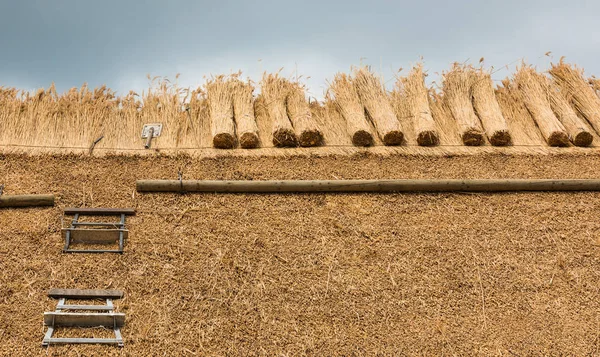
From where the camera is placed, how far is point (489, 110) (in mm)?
5984

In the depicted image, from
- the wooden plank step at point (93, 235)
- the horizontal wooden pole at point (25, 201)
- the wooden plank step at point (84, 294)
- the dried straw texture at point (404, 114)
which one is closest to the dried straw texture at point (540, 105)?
the dried straw texture at point (404, 114)

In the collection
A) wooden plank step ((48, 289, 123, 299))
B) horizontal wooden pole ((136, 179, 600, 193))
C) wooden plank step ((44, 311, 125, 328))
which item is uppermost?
horizontal wooden pole ((136, 179, 600, 193))

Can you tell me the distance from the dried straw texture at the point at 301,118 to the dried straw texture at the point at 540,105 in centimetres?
210

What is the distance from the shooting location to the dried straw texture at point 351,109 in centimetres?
551

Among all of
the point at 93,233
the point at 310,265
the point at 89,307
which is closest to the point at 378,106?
the point at 310,265

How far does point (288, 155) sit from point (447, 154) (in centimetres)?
136

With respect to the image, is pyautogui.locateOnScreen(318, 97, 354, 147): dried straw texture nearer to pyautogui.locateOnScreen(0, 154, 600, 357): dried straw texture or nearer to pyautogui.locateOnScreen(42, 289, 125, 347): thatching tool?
pyautogui.locateOnScreen(0, 154, 600, 357): dried straw texture

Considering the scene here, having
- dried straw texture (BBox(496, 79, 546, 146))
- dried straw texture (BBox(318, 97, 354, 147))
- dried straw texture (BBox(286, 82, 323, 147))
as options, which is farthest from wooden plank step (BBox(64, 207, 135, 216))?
dried straw texture (BBox(496, 79, 546, 146))

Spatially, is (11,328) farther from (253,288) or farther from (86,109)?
(86,109)

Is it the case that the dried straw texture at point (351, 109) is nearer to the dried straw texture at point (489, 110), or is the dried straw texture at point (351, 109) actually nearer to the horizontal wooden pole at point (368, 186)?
the horizontal wooden pole at point (368, 186)

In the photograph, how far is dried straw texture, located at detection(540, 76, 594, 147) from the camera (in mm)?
5883

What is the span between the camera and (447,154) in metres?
5.51

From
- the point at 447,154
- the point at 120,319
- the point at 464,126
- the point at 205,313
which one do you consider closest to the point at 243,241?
the point at 205,313

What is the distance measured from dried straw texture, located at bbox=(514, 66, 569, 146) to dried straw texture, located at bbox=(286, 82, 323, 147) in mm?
2104
